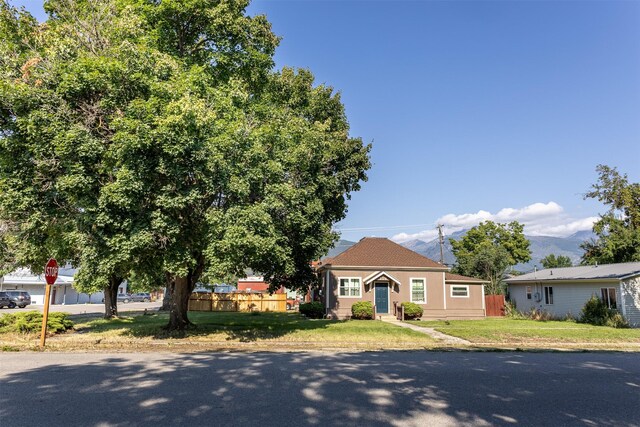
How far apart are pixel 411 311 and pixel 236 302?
56.8ft

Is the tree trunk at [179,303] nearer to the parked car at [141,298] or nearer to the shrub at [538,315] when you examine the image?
the shrub at [538,315]

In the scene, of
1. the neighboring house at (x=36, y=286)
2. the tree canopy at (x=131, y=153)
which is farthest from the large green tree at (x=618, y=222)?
the neighboring house at (x=36, y=286)

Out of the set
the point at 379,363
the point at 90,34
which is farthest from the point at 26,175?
the point at 379,363

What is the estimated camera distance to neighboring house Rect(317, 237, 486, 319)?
2823 centimetres

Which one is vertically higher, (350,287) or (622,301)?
(350,287)

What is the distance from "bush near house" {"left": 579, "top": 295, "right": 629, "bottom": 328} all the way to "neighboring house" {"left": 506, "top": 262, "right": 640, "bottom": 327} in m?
0.52

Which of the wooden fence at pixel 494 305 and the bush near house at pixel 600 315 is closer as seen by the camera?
the bush near house at pixel 600 315

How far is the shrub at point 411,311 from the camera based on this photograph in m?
27.1

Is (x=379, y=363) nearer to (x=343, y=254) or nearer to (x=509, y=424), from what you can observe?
(x=509, y=424)

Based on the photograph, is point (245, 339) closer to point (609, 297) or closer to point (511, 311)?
point (609, 297)

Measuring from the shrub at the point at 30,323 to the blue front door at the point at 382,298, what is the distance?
18.1 meters

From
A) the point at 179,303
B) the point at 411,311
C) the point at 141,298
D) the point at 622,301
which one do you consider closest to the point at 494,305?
the point at 622,301

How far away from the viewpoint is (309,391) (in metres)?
7.60

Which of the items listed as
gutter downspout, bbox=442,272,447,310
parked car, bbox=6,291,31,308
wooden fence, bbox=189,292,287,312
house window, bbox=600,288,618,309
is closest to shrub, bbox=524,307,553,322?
house window, bbox=600,288,618,309
